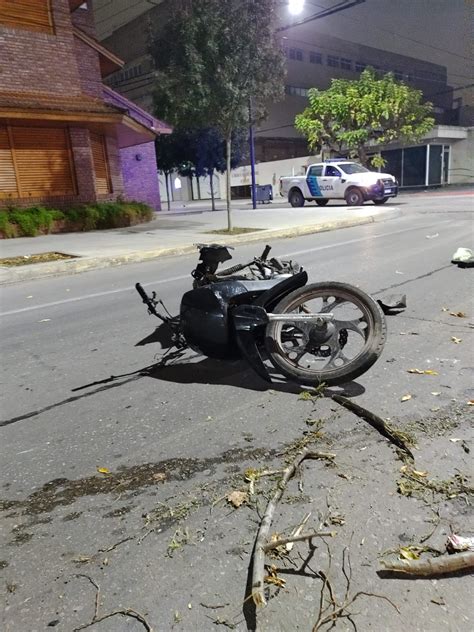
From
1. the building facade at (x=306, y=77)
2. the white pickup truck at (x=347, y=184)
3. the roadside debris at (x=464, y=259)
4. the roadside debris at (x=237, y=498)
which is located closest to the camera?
the roadside debris at (x=237, y=498)

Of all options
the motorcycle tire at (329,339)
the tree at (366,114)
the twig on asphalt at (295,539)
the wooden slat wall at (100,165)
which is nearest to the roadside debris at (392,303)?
the motorcycle tire at (329,339)

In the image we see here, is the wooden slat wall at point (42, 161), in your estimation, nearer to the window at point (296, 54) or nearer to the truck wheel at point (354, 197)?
the truck wheel at point (354, 197)

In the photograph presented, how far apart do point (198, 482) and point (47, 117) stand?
1566 centimetres

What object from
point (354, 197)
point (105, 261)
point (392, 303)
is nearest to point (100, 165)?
point (105, 261)

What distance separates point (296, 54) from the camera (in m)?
56.2

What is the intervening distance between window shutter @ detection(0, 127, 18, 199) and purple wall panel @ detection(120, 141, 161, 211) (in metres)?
10.1

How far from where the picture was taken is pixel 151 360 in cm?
449

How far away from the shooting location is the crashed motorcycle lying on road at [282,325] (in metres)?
3.50

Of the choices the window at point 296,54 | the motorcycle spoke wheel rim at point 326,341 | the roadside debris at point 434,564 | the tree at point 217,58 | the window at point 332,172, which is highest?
the window at point 296,54

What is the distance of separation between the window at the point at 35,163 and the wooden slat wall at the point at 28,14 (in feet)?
11.3

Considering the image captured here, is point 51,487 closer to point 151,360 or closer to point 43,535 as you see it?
point 43,535

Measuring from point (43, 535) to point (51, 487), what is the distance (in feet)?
1.30

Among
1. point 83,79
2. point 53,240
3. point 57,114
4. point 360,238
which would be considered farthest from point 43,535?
point 83,79

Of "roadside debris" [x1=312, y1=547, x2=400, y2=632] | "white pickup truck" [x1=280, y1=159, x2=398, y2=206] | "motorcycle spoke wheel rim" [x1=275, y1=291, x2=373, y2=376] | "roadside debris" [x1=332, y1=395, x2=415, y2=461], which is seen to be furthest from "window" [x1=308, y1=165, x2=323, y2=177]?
"roadside debris" [x1=312, y1=547, x2=400, y2=632]
